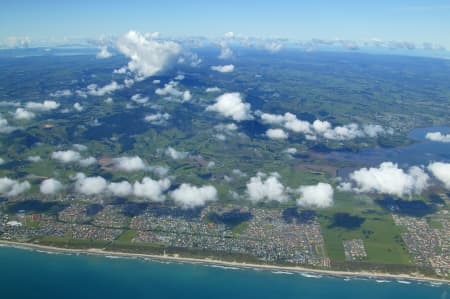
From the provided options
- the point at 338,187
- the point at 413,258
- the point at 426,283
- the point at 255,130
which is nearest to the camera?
the point at 426,283

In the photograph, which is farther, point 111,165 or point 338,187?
point 111,165

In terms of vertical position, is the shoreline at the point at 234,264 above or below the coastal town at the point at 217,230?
below

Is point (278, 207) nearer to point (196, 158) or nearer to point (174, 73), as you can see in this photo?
point (196, 158)

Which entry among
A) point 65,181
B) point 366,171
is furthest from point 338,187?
point 65,181

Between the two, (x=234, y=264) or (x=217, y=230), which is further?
(x=217, y=230)

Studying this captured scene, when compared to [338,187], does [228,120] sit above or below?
above

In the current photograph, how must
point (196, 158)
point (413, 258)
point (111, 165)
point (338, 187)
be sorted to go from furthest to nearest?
point (196, 158) < point (111, 165) < point (338, 187) < point (413, 258)

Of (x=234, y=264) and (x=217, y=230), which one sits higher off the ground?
(x=217, y=230)

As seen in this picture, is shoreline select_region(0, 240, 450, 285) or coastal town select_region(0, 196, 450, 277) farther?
coastal town select_region(0, 196, 450, 277)

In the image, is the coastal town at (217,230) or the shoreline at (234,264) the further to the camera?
the coastal town at (217,230)

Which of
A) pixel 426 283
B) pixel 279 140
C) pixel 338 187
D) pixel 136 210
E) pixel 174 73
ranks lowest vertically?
pixel 426 283

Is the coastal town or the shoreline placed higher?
the coastal town
